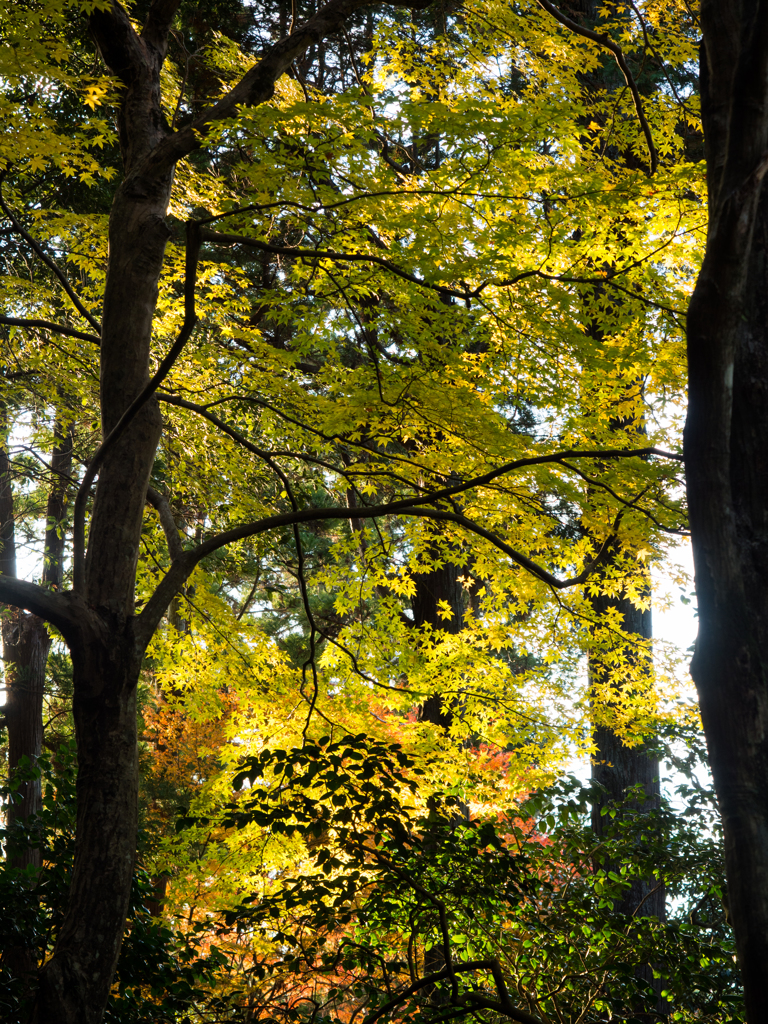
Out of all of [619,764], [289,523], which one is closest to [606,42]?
[289,523]

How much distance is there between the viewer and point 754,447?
2396 mm

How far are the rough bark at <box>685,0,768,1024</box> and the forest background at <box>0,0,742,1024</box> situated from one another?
85 centimetres

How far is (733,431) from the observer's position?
2.42 meters

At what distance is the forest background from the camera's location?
140 inches

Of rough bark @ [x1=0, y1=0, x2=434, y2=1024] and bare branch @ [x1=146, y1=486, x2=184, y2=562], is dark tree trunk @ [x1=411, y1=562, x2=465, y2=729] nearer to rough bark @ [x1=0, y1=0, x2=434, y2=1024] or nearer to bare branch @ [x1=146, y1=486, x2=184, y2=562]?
bare branch @ [x1=146, y1=486, x2=184, y2=562]

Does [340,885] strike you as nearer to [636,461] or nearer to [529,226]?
[636,461]

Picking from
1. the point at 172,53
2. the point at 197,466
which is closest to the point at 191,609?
the point at 197,466

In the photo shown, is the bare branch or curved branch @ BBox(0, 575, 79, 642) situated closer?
curved branch @ BBox(0, 575, 79, 642)

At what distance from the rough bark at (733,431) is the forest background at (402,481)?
0.85 meters

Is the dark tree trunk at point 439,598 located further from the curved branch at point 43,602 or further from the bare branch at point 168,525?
the curved branch at point 43,602

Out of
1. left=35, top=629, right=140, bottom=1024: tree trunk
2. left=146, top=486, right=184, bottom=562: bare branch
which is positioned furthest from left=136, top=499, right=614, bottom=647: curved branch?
left=146, top=486, right=184, bottom=562: bare branch

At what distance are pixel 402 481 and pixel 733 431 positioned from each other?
2957 millimetres

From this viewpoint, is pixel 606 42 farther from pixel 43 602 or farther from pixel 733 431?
pixel 43 602

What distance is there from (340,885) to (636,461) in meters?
3.16
